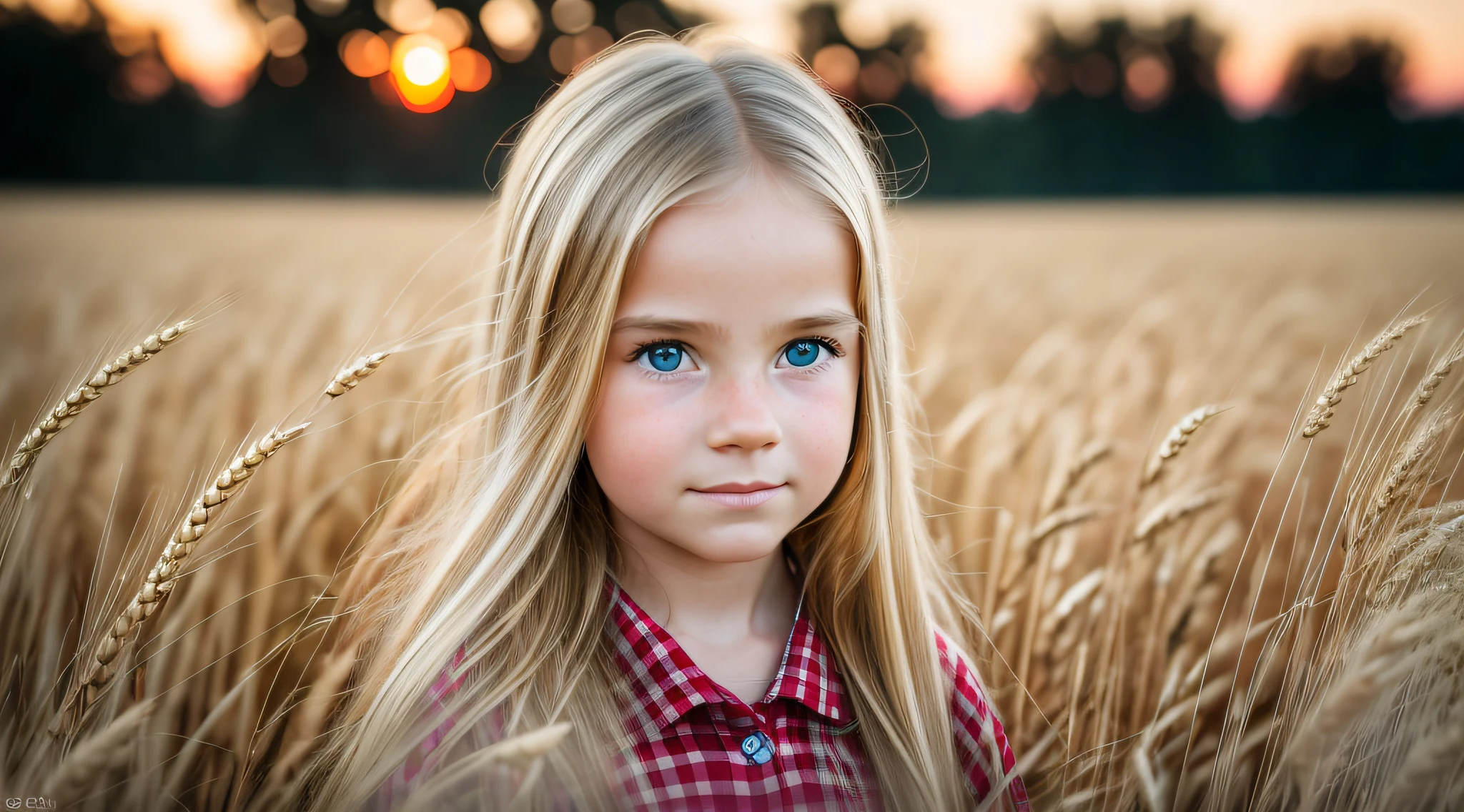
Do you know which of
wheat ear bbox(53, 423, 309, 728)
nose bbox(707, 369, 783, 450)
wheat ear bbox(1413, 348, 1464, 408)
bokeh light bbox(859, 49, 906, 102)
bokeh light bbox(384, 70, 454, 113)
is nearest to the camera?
wheat ear bbox(53, 423, 309, 728)

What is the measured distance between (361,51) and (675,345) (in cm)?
1382

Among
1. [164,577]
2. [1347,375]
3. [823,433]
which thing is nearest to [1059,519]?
[1347,375]

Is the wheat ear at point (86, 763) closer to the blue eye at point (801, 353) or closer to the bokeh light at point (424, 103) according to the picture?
the blue eye at point (801, 353)

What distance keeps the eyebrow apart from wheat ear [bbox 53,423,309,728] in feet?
1.06

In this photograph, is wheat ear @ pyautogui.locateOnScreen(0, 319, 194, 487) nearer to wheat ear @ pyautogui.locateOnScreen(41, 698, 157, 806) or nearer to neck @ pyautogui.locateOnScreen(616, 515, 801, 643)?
wheat ear @ pyautogui.locateOnScreen(41, 698, 157, 806)

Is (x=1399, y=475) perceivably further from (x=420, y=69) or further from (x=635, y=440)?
(x=420, y=69)

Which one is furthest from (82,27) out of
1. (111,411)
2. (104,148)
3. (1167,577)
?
(1167,577)

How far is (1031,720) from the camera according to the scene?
4.77 feet

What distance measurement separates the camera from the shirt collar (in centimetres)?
103

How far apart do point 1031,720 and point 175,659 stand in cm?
122

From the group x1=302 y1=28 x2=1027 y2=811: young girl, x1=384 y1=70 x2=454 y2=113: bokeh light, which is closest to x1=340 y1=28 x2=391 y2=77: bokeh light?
x1=384 y1=70 x2=454 y2=113: bokeh light

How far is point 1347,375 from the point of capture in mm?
1064

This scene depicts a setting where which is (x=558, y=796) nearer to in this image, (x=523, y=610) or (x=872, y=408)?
(x=523, y=610)

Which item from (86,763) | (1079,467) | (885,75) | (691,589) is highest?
(885,75)
